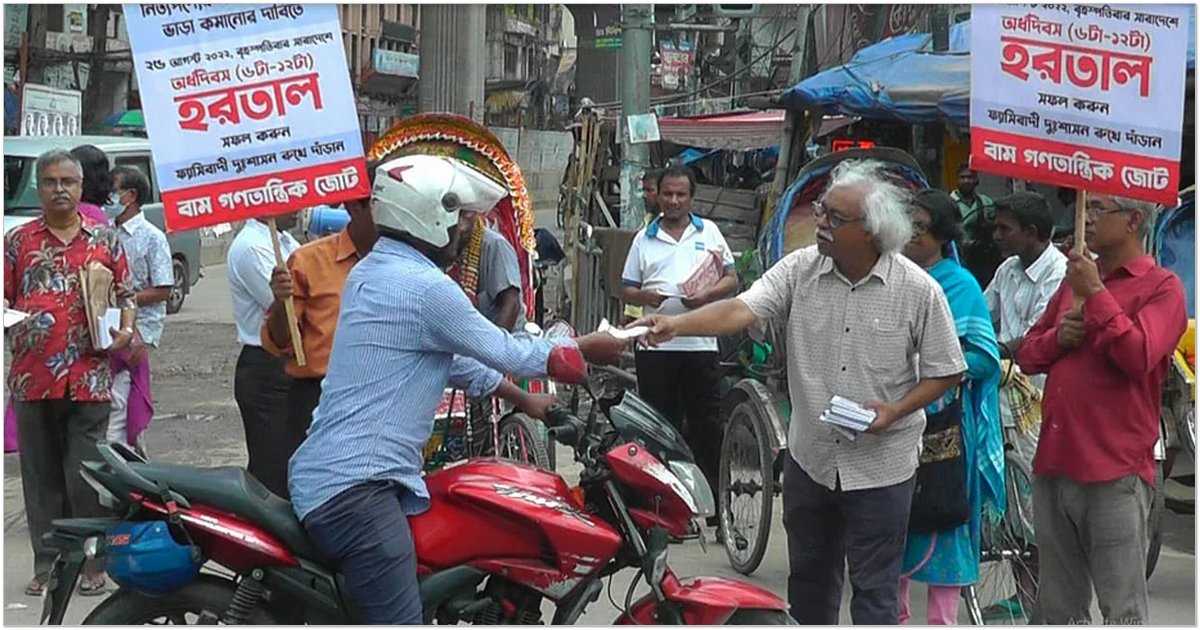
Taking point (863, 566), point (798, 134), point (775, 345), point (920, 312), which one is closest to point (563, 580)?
point (863, 566)

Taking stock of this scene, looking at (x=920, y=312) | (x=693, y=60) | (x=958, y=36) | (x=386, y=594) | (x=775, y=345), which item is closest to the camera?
(x=386, y=594)

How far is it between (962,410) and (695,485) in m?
1.38

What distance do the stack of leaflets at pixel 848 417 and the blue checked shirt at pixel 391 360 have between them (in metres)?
0.94

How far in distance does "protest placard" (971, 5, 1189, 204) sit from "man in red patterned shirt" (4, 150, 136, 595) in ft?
10.9

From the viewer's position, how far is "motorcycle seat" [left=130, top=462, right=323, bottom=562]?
404 cm

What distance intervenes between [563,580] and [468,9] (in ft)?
44.8

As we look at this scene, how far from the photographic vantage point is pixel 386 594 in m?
3.98

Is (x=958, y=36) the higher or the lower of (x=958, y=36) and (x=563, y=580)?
the higher

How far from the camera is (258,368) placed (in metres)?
6.31

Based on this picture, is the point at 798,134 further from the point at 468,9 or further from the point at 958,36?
the point at 468,9

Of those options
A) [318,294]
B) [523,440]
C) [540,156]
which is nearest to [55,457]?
[318,294]

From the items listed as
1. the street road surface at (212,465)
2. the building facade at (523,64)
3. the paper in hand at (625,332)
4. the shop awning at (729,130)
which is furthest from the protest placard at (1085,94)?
the building facade at (523,64)

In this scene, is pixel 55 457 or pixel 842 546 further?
pixel 55 457

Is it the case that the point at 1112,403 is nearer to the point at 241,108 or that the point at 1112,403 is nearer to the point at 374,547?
the point at 374,547
